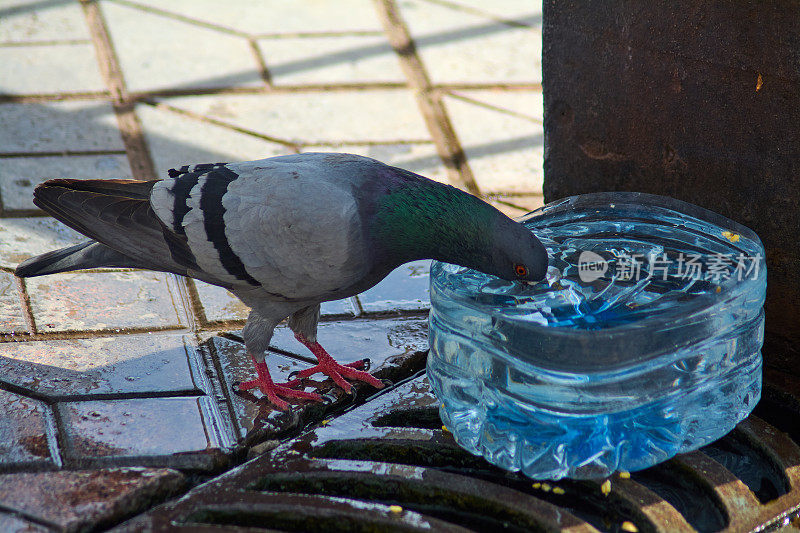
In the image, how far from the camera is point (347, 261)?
2.79m

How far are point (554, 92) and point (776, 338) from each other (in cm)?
122

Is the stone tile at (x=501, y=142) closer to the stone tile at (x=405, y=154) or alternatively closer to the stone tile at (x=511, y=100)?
the stone tile at (x=511, y=100)

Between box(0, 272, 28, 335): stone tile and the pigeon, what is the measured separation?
0.48 metres

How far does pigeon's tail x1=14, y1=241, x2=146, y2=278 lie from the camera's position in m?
3.16

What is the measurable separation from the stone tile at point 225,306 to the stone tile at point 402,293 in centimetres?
9

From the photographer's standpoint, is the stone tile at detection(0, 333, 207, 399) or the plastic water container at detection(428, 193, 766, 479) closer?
the plastic water container at detection(428, 193, 766, 479)

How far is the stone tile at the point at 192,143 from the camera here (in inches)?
183

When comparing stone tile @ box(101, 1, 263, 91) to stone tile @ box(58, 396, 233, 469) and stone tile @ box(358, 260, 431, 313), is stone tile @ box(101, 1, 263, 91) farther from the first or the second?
stone tile @ box(58, 396, 233, 469)

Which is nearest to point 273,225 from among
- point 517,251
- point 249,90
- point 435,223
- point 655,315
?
point 435,223

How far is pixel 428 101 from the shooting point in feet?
18.1

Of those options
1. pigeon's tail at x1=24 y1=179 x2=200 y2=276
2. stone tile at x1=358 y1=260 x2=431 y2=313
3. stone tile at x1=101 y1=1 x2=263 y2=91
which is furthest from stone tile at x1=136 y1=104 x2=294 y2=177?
pigeon's tail at x1=24 y1=179 x2=200 y2=276

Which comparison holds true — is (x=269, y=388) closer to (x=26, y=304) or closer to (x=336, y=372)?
(x=336, y=372)

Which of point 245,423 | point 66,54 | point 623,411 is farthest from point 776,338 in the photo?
point 66,54

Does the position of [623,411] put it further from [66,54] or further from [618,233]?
[66,54]
